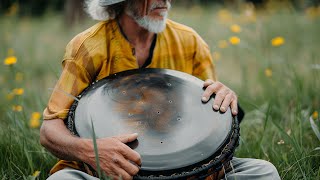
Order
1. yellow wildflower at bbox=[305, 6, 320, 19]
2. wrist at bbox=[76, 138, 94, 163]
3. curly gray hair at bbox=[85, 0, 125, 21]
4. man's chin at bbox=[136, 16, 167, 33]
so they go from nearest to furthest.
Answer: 1. wrist at bbox=[76, 138, 94, 163]
2. man's chin at bbox=[136, 16, 167, 33]
3. curly gray hair at bbox=[85, 0, 125, 21]
4. yellow wildflower at bbox=[305, 6, 320, 19]

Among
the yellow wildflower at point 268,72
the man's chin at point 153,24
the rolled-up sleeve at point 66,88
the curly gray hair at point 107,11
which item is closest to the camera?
the rolled-up sleeve at point 66,88

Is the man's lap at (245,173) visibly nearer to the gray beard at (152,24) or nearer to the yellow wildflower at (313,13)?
the gray beard at (152,24)

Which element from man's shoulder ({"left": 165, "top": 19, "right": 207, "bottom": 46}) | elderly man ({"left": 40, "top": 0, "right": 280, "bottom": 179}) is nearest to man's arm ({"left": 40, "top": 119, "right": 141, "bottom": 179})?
elderly man ({"left": 40, "top": 0, "right": 280, "bottom": 179})

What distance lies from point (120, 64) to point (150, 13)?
0.34m

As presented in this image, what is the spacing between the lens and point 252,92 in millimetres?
4375

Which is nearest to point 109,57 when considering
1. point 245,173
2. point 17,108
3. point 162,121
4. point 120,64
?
point 120,64

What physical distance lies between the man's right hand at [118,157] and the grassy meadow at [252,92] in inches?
17.5

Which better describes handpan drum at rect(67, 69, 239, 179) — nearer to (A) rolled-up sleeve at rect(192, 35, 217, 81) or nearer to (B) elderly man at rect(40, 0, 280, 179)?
(B) elderly man at rect(40, 0, 280, 179)

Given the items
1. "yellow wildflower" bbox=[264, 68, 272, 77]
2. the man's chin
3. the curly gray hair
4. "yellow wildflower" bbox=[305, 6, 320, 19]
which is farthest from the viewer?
"yellow wildflower" bbox=[305, 6, 320, 19]

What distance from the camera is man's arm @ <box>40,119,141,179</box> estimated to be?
2.00m

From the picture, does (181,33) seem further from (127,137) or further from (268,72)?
(268,72)

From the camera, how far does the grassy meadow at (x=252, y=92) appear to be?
280cm

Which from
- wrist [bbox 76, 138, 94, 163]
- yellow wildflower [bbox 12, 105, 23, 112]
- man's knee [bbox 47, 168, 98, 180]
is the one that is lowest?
yellow wildflower [bbox 12, 105, 23, 112]

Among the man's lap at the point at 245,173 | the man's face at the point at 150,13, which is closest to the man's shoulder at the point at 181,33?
the man's face at the point at 150,13
